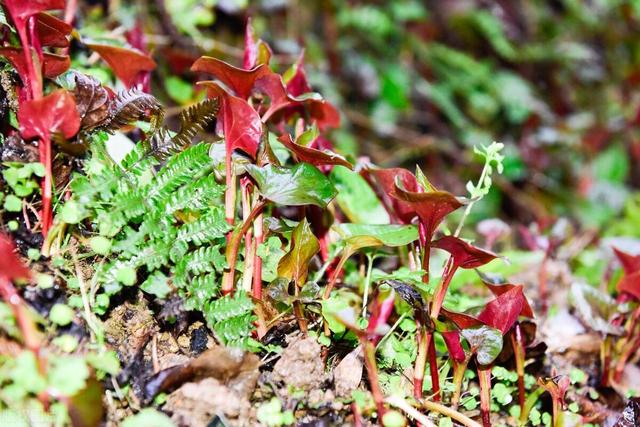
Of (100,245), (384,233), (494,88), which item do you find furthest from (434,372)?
(494,88)

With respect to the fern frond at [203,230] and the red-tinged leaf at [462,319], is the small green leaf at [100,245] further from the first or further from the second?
the red-tinged leaf at [462,319]

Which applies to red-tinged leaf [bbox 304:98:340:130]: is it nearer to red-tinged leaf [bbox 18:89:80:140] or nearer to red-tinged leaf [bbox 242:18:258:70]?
red-tinged leaf [bbox 242:18:258:70]

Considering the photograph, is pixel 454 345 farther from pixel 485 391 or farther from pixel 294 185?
pixel 294 185

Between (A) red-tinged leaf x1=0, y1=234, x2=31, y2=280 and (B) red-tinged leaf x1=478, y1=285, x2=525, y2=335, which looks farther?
(B) red-tinged leaf x1=478, y1=285, x2=525, y2=335

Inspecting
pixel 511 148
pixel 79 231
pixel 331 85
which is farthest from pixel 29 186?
pixel 511 148

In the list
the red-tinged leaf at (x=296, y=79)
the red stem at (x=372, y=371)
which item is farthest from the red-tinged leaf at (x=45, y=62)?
the red stem at (x=372, y=371)

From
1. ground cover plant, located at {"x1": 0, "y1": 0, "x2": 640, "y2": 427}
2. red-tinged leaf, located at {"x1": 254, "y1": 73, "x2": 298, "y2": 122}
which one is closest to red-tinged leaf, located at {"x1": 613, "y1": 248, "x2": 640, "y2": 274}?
ground cover plant, located at {"x1": 0, "y1": 0, "x2": 640, "y2": 427}

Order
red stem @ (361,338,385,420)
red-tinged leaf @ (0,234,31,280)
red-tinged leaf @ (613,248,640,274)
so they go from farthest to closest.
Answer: red-tinged leaf @ (613,248,640,274) < red stem @ (361,338,385,420) < red-tinged leaf @ (0,234,31,280)
